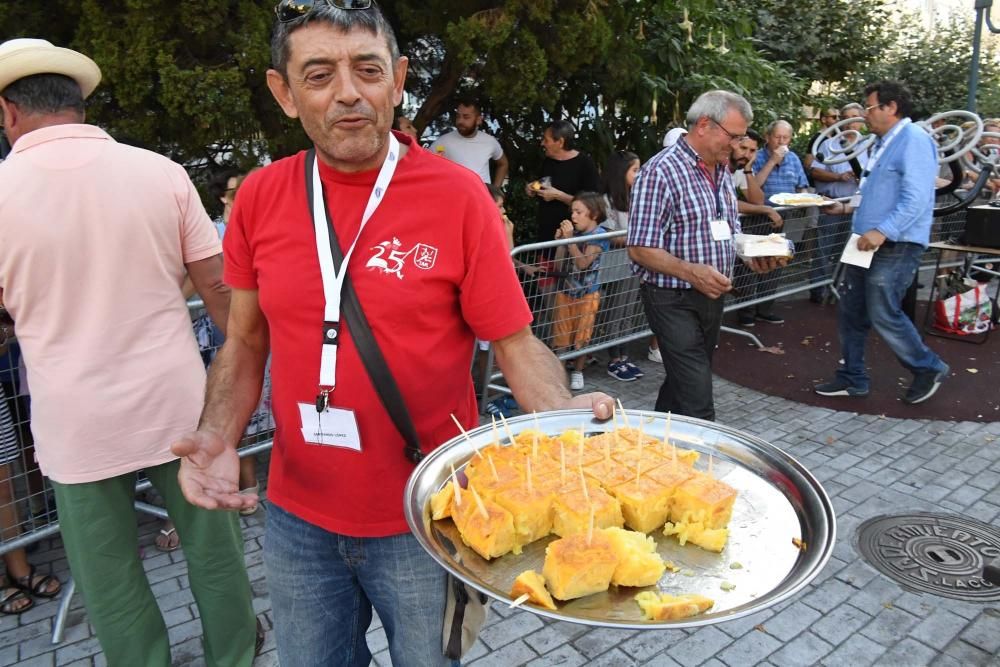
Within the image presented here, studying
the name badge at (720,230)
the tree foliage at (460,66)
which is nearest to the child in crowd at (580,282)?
the tree foliage at (460,66)

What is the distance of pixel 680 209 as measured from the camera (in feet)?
14.9

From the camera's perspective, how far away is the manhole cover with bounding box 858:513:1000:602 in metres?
3.99

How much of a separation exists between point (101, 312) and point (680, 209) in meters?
3.20

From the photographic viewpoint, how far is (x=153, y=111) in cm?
562

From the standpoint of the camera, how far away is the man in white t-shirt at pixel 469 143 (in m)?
7.82

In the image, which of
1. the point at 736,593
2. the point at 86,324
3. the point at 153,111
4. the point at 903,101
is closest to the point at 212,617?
the point at 86,324

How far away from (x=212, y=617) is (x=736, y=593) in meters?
2.39

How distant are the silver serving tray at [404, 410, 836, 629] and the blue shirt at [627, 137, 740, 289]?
8.01 feet

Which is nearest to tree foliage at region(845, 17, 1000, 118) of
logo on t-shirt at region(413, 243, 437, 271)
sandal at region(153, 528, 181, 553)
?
sandal at region(153, 528, 181, 553)

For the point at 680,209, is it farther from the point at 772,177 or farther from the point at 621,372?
the point at 772,177

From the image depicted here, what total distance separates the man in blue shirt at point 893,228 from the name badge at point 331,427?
5397 mm

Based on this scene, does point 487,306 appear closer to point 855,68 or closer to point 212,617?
point 212,617

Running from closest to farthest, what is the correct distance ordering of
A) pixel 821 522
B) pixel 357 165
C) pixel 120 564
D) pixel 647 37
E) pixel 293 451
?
pixel 821 522 → pixel 357 165 → pixel 293 451 → pixel 120 564 → pixel 647 37

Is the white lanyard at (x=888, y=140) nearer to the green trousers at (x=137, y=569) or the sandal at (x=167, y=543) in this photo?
the green trousers at (x=137, y=569)
